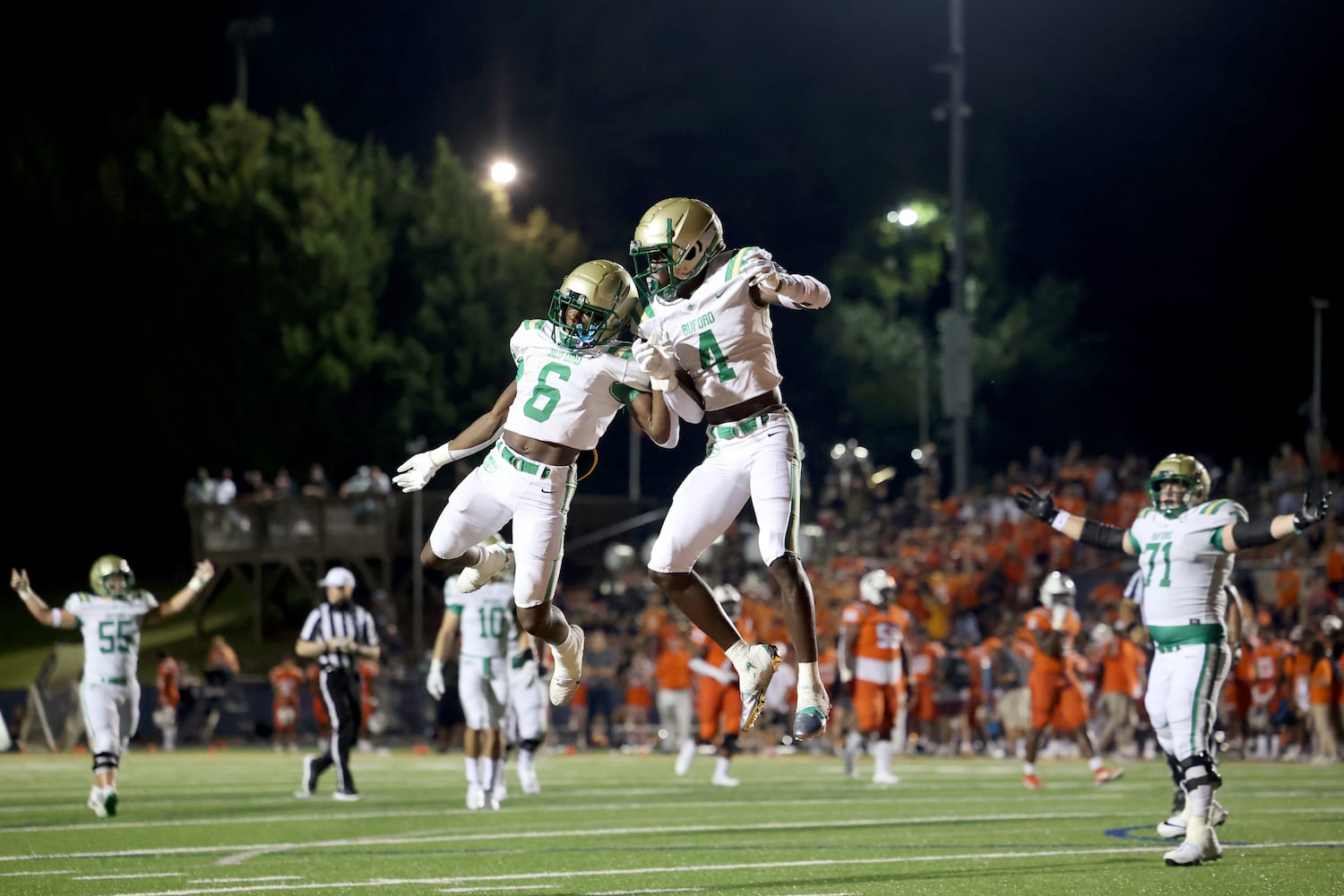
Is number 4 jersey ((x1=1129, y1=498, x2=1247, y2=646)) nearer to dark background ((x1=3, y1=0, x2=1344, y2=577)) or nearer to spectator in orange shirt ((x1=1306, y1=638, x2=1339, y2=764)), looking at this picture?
spectator in orange shirt ((x1=1306, y1=638, x2=1339, y2=764))

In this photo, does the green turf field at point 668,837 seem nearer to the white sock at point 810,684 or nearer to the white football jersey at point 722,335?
the white sock at point 810,684

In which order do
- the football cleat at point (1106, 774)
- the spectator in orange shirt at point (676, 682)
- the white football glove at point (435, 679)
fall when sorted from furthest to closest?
the spectator in orange shirt at point (676, 682) → the football cleat at point (1106, 774) → the white football glove at point (435, 679)

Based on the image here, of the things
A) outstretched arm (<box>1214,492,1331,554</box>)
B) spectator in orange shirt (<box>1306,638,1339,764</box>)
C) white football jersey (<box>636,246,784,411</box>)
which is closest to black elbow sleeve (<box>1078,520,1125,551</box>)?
outstretched arm (<box>1214,492,1331,554</box>)

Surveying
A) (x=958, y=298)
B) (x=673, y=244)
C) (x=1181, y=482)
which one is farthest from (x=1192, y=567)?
(x=958, y=298)

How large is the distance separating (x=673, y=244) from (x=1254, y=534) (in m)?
3.97

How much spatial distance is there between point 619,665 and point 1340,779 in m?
11.5

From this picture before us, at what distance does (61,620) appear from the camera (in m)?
14.1

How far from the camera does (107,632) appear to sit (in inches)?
548

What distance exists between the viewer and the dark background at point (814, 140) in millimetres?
43219

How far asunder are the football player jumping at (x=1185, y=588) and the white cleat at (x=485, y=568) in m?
3.13

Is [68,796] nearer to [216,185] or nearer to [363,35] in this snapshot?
[216,185]

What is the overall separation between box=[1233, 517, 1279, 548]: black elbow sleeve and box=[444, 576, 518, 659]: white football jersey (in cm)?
671

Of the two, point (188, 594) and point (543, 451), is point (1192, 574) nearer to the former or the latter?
point (543, 451)

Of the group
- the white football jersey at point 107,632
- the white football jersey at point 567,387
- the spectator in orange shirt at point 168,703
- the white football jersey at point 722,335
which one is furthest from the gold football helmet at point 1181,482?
the spectator in orange shirt at point 168,703
